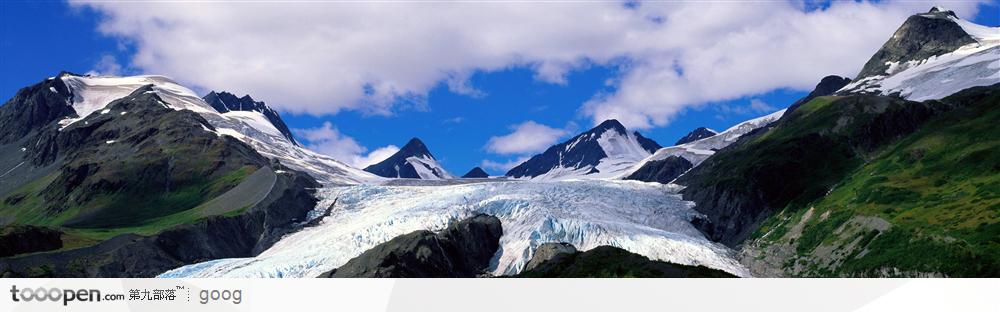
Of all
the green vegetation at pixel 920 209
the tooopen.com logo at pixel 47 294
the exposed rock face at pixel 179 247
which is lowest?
the tooopen.com logo at pixel 47 294

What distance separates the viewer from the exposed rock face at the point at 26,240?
14051cm

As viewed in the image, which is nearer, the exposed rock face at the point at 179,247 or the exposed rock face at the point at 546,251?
the exposed rock face at the point at 546,251

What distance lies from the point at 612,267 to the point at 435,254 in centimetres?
5410

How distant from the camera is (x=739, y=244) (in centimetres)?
13400

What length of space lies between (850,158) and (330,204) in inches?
3581

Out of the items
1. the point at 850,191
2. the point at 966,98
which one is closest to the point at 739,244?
the point at 850,191

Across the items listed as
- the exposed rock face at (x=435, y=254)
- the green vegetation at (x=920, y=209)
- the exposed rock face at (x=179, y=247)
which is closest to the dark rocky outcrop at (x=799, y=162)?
the green vegetation at (x=920, y=209)

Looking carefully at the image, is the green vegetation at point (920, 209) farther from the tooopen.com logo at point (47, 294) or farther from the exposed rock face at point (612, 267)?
the tooopen.com logo at point (47, 294)

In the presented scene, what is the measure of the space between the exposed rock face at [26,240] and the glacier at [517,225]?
25037mm

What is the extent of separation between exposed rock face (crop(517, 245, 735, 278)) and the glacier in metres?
47.2

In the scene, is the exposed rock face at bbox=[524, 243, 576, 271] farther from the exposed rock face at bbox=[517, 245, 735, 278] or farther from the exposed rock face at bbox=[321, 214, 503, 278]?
the exposed rock face at bbox=[517, 245, 735, 278]

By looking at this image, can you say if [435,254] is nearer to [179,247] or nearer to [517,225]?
[517,225]

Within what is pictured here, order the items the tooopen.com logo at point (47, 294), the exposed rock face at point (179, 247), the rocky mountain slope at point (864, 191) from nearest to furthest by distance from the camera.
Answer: the tooopen.com logo at point (47, 294)
the rocky mountain slope at point (864, 191)
the exposed rock face at point (179, 247)

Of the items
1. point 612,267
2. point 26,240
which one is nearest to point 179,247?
point 26,240
